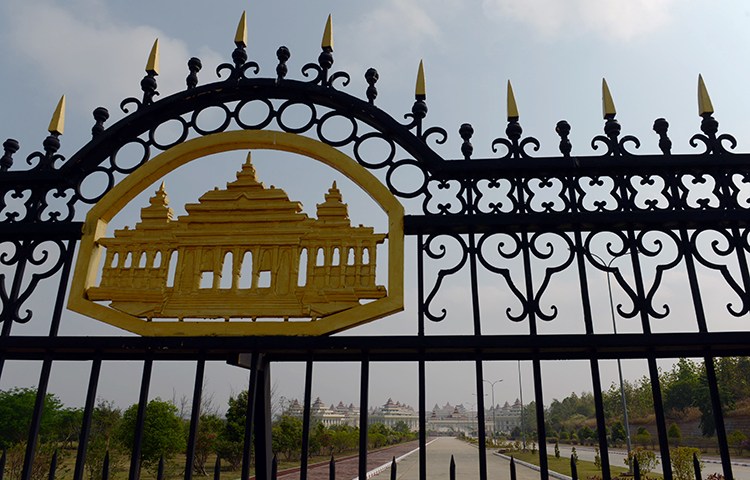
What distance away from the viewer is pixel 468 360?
2951mm

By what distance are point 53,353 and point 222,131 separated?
1.79 meters

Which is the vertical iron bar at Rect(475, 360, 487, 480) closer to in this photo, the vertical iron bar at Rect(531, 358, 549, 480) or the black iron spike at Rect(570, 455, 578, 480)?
the vertical iron bar at Rect(531, 358, 549, 480)

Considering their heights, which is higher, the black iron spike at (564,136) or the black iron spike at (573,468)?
the black iron spike at (564,136)

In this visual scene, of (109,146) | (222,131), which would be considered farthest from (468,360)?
(109,146)

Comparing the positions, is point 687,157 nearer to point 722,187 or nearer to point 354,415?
point 722,187

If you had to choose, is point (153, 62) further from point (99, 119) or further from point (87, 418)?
point (87, 418)

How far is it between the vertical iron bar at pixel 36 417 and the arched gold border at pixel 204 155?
0.38 m

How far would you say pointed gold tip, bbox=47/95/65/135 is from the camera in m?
3.68

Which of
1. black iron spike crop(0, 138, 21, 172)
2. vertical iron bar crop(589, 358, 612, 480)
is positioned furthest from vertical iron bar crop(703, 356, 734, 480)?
black iron spike crop(0, 138, 21, 172)

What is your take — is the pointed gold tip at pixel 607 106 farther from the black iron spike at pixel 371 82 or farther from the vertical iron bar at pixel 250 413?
the vertical iron bar at pixel 250 413

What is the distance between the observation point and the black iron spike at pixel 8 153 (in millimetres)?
3625

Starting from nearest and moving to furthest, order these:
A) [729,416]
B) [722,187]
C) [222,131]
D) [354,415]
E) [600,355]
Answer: [600,355], [722,187], [222,131], [729,416], [354,415]

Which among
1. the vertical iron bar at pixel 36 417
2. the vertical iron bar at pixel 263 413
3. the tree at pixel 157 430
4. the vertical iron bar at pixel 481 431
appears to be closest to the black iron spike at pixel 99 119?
the vertical iron bar at pixel 36 417

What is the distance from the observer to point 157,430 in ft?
43.4
